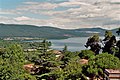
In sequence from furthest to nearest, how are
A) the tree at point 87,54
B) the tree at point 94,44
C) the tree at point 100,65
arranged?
1. the tree at point 94,44
2. the tree at point 87,54
3. the tree at point 100,65

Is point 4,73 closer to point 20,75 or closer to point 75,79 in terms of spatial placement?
point 20,75

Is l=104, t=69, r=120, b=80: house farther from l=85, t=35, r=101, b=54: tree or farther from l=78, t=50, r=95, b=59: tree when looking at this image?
l=85, t=35, r=101, b=54: tree

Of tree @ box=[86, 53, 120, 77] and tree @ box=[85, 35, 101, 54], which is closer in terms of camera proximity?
tree @ box=[86, 53, 120, 77]

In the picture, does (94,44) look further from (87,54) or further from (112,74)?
(112,74)

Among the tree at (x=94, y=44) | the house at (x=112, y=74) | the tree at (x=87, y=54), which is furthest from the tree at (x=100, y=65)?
the tree at (x=94, y=44)

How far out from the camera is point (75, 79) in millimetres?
34812

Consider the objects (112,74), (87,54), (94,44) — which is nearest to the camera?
(112,74)

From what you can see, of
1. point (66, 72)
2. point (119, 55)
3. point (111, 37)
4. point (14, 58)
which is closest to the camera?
point (66, 72)

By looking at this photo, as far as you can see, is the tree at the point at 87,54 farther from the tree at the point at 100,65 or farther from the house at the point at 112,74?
the house at the point at 112,74

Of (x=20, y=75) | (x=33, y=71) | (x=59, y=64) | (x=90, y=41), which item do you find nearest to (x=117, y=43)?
(x=90, y=41)

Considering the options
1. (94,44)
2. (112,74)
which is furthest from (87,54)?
(112,74)

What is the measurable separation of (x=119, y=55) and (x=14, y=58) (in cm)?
1643

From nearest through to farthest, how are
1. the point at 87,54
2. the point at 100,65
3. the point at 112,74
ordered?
the point at 112,74
the point at 100,65
the point at 87,54

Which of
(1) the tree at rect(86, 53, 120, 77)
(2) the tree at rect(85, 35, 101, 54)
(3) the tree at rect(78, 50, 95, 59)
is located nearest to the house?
(1) the tree at rect(86, 53, 120, 77)
